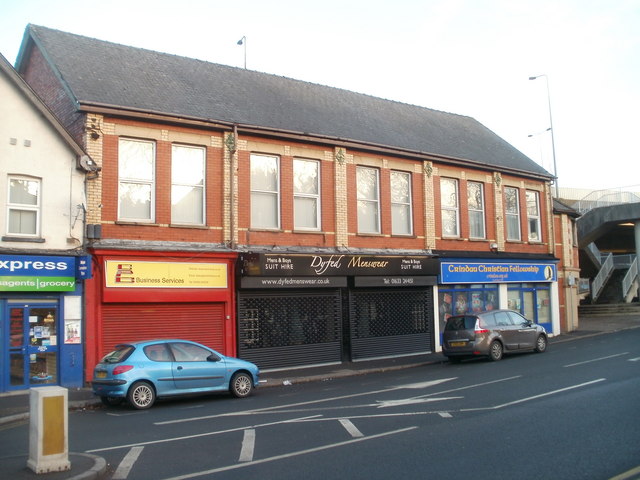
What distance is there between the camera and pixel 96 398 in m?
14.3

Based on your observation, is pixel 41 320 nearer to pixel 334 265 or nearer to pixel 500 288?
pixel 334 265

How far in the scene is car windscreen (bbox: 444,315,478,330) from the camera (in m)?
19.9

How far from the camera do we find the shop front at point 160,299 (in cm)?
1664

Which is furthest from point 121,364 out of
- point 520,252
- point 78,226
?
point 520,252

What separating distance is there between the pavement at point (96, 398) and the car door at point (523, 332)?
2620 mm

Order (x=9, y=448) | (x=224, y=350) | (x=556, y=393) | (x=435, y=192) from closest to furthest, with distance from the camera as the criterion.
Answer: (x=9, y=448) → (x=556, y=393) → (x=224, y=350) → (x=435, y=192)

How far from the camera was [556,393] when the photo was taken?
12.2m

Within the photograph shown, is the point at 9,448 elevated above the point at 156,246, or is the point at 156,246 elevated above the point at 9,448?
the point at 156,246

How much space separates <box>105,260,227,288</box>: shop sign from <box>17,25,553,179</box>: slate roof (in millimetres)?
4293

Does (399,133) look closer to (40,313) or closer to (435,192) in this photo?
(435,192)

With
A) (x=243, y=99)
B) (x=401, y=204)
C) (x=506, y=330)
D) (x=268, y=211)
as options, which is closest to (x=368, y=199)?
(x=401, y=204)

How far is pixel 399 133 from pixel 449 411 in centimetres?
1563

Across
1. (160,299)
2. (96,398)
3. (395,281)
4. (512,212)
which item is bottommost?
(96,398)

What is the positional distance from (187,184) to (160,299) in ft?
11.5
